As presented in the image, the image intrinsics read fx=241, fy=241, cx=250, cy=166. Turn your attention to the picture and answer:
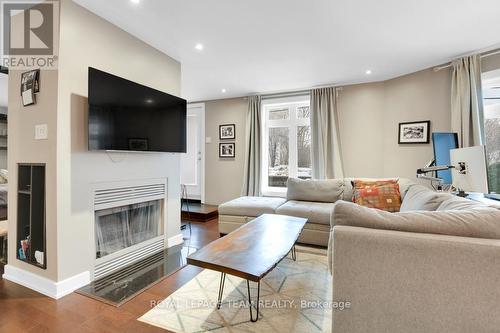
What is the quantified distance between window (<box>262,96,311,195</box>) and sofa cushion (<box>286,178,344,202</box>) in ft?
3.19

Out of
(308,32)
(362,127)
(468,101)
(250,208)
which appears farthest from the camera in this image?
(362,127)

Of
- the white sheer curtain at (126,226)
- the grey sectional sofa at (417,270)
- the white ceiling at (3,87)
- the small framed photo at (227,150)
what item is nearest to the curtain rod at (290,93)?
the small framed photo at (227,150)

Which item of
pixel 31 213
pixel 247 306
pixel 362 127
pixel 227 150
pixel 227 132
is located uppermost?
pixel 227 132

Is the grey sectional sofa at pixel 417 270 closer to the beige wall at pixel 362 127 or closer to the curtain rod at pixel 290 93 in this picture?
the beige wall at pixel 362 127

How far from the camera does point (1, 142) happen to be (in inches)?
253

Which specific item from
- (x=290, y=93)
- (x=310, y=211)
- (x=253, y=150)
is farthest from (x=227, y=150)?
(x=310, y=211)

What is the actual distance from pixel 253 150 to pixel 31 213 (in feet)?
11.6

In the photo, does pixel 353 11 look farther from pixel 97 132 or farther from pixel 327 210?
pixel 97 132

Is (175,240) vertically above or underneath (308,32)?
underneath

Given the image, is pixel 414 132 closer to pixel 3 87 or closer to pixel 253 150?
pixel 253 150

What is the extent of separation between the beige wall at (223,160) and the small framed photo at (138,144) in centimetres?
273

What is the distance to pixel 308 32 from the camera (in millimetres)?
2572

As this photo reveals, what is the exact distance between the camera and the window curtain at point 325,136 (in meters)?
4.37

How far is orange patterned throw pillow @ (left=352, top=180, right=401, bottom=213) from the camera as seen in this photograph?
121 inches
